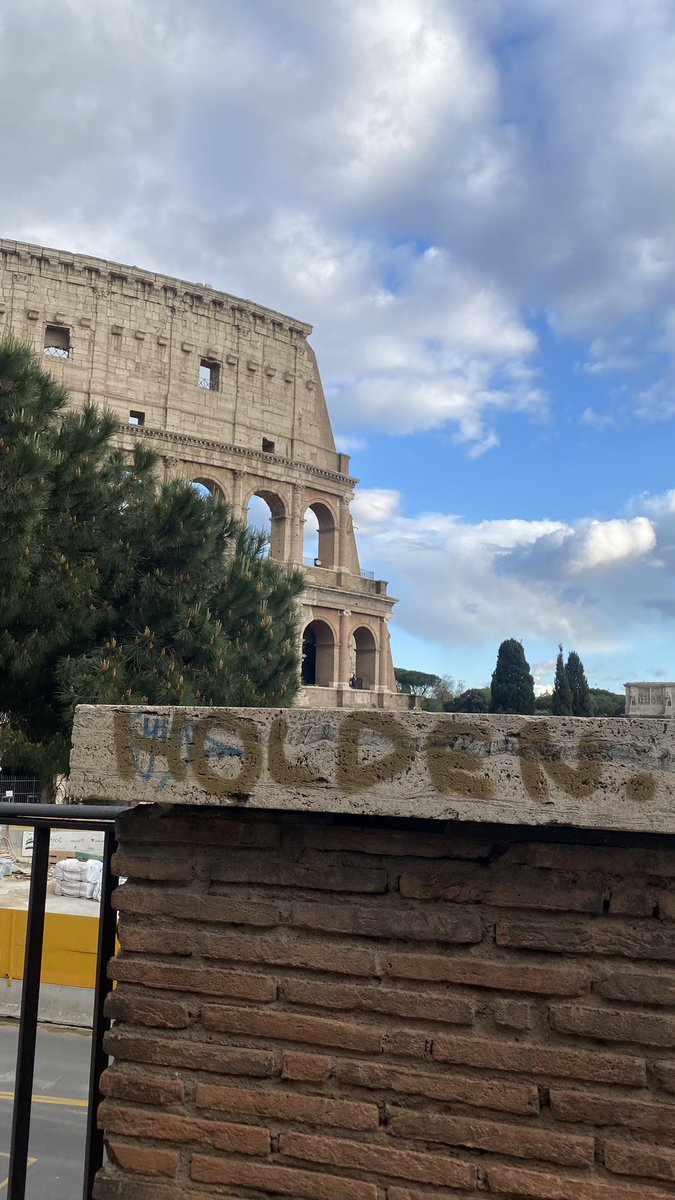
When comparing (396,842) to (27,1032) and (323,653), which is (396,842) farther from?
(323,653)

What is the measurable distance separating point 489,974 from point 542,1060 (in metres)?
0.19

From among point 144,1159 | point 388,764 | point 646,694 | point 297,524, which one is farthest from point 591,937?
point 646,694

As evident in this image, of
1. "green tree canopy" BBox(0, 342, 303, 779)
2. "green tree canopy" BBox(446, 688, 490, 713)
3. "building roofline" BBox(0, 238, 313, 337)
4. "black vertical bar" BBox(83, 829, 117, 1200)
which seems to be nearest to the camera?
"black vertical bar" BBox(83, 829, 117, 1200)

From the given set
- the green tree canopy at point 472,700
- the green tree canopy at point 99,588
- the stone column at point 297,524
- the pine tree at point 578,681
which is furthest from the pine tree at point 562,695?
the green tree canopy at point 99,588

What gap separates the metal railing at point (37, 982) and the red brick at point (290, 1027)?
34 centimetres

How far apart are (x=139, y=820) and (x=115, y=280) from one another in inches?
1383

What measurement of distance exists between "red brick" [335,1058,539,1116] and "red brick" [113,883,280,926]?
0.35 meters

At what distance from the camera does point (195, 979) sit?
2.05 m

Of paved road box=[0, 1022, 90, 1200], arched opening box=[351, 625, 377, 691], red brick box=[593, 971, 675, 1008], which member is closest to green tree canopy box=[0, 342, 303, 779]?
paved road box=[0, 1022, 90, 1200]

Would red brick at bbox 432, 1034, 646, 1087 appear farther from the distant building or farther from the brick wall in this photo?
the distant building

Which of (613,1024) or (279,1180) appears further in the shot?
(279,1180)

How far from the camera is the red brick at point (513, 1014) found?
1891 millimetres

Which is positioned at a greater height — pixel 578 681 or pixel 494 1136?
pixel 578 681

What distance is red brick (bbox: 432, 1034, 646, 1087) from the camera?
6.02 ft
